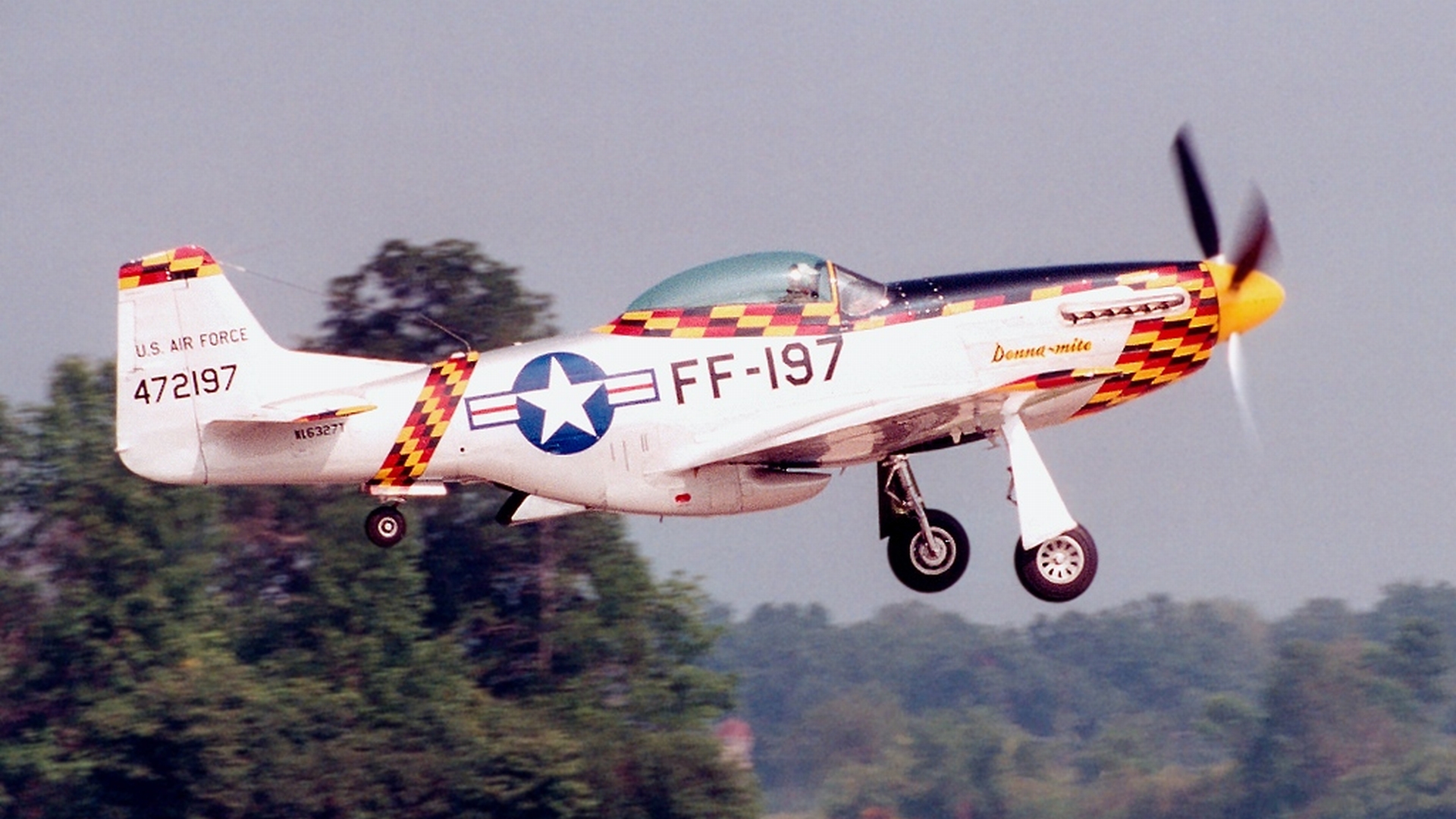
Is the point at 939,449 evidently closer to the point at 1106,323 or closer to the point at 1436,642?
the point at 1106,323

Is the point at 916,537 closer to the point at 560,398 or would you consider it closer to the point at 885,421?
the point at 885,421

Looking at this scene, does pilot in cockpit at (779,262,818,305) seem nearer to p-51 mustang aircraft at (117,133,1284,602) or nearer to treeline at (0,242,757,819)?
p-51 mustang aircraft at (117,133,1284,602)

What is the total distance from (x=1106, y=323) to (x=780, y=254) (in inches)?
95.1

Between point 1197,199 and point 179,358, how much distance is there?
7867mm

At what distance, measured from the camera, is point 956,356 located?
15.5 m

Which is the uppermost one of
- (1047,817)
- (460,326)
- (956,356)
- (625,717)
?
(460,326)

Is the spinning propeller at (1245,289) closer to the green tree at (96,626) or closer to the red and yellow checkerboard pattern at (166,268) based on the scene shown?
the red and yellow checkerboard pattern at (166,268)

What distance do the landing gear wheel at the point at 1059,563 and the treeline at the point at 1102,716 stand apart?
4495cm

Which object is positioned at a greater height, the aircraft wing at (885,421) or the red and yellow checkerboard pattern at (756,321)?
the red and yellow checkerboard pattern at (756,321)

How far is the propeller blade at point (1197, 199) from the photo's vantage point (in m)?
16.7

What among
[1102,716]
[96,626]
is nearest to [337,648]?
[96,626]

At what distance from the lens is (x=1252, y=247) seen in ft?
52.4

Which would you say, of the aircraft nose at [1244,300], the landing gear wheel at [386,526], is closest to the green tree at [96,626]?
the landing gear wheel at [386,526]

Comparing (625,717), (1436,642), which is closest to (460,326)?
(625,717)
